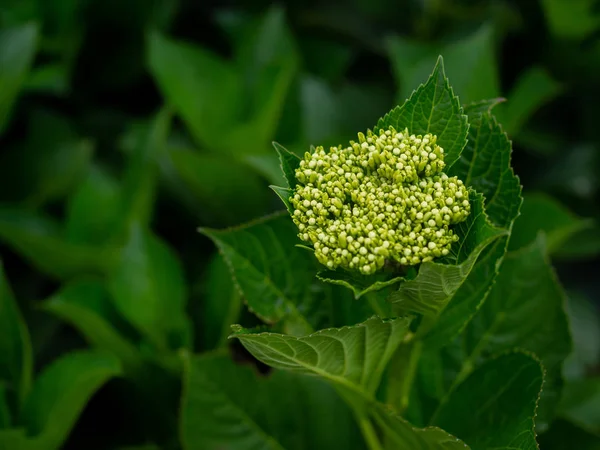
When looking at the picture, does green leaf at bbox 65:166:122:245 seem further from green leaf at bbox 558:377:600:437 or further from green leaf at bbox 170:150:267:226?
green leaf at bbox 558:377:600:437

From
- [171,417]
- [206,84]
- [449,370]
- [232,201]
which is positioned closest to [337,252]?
[449,370]

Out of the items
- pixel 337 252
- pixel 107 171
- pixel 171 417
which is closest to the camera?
pixel 337 252

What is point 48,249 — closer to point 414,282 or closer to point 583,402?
point 414,282

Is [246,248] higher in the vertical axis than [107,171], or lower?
higher

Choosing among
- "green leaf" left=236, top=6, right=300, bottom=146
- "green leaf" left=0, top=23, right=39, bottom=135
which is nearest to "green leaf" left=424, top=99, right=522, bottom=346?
"green leaf" left=236, top=6, right=300, bottom=146

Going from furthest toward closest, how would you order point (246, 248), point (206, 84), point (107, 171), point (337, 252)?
point (107, 171) < point (206, 84) < point (246, 248) < point (337, 252)

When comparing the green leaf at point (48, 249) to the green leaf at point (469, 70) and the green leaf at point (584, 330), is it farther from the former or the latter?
the green leaf at point (584, 330)

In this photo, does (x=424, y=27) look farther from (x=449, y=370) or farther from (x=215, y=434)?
(x=215, y=434)
